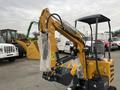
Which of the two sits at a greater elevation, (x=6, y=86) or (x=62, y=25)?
(x=62, y=25)

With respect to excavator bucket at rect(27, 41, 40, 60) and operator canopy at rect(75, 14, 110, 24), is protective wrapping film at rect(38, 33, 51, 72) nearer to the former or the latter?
operator canopy at rect(75, 14, 110, 24)

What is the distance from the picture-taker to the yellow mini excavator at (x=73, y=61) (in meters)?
5.76

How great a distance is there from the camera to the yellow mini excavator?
18.9 feet

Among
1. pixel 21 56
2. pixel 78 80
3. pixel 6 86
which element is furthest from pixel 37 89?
pixel 21 56

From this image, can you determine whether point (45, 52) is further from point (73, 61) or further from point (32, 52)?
point (32, 52)

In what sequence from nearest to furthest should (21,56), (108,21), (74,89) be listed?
(74,89), (108,21), (21,56)

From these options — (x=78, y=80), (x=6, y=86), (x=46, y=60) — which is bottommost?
(x=6, y=86)

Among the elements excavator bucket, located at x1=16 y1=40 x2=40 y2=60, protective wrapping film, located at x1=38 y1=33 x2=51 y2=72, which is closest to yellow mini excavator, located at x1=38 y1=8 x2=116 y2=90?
protective wrapping film, located at x1=38 y1=33 x2=51 y2=72

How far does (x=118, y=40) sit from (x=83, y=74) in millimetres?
23088

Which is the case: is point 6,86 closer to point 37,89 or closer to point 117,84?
point 37,89

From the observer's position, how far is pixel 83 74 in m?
6.07

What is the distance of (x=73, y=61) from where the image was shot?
21.0ft

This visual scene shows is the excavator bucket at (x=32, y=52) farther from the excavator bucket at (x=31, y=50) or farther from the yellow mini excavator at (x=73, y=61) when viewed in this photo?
the yellow mini excavator at (x=73, y=61)

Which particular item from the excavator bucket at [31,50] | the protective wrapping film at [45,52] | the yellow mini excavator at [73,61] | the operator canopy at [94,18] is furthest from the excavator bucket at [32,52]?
the protective wrapping film at [45,52]
